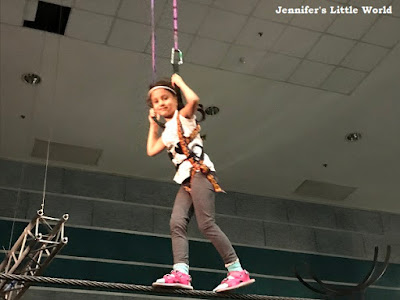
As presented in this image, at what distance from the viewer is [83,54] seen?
6.95m

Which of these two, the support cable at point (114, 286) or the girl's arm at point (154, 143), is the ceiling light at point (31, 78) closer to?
the girl's arm at point (154, 143)

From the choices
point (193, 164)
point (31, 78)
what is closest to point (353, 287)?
point (31, 78)

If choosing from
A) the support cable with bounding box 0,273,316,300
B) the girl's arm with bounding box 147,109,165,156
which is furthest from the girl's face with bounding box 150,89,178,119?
the support cable with bounding box 0,273,316,300

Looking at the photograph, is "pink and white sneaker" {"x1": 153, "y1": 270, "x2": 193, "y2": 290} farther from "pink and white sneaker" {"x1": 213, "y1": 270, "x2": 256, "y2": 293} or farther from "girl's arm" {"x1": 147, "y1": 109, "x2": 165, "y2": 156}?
"girl's arm" {"x1": 147, "y1": 109, "x2": 165, "y2": 156}

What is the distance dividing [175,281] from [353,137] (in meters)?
5.62

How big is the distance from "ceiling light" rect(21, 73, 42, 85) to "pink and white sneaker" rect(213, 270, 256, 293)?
441 cm

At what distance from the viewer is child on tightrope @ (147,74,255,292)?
12.2 feet

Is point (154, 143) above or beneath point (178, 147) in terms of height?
above

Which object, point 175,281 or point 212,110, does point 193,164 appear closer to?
point 175,281

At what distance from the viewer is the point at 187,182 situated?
384 centimetres

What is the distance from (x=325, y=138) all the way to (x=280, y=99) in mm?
1215

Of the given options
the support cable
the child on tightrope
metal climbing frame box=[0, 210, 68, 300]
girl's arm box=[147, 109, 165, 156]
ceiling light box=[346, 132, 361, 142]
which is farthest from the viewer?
ceiling light box=[346, 132, 361, 142]

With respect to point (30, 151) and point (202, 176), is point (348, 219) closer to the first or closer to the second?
point (30, 151)

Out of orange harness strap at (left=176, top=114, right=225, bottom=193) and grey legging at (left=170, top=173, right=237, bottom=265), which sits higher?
orange harness strap at (left=176, top=114, right=225, bottom=193)
